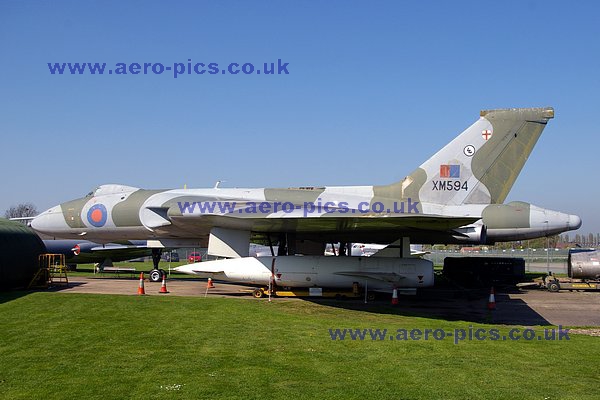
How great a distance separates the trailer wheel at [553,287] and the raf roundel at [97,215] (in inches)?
684

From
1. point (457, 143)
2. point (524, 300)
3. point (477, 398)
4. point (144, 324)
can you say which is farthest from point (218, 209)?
point (477, 398)

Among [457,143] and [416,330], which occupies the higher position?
[457,143]

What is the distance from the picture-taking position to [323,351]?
31.6 ft

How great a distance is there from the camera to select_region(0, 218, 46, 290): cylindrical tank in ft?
55.6

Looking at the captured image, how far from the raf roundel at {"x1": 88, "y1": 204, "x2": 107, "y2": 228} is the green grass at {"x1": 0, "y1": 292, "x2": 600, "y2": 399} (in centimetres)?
812

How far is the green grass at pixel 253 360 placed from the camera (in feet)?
23.6

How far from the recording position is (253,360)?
8.81 meters

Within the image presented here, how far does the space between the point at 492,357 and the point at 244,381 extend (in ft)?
14.4

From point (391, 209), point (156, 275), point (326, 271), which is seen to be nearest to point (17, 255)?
point (156, 275)

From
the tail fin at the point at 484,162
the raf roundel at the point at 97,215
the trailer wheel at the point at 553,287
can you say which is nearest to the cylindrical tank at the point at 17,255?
the raf roundel at the point at 97,215

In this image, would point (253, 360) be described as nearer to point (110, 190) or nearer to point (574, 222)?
point (574, 222)

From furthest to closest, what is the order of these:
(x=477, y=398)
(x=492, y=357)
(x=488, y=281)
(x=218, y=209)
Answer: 1. (x=488, y=281)
2. (x=218, y=209)
3. (x=492, y=357)
4. (x=477, y=398)

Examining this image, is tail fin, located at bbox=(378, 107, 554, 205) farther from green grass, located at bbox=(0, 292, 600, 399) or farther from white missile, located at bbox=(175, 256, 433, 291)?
green grass, located at bbox=(0, 292, 600, 399)

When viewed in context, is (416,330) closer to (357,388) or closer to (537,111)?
(357,388)
